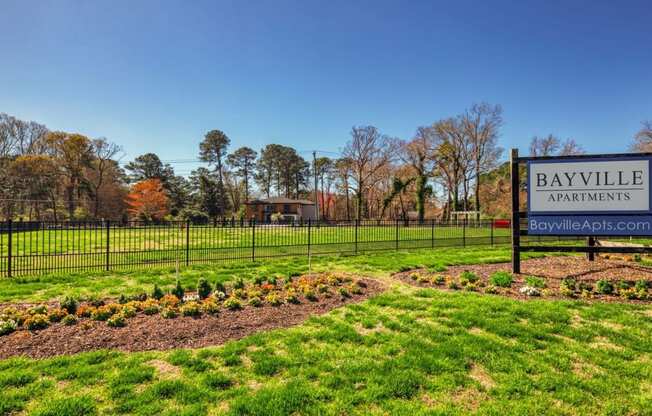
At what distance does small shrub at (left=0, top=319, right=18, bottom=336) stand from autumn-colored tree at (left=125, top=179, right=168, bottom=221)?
48020mm

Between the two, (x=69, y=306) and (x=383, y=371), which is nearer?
(x=383, y=371)

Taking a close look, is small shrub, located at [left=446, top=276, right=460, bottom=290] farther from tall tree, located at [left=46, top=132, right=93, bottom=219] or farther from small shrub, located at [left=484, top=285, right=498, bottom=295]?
tall tree, located at [left=46, top=132, right=93, bottom=219]

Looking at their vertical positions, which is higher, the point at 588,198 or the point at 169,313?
the point at 588,198

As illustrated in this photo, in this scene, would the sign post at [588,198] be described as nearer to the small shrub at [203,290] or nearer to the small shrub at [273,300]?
the small shrub at [273,300]

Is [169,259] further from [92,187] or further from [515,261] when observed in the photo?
[92,187]

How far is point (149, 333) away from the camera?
4.43 meters

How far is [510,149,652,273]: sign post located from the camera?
791cm

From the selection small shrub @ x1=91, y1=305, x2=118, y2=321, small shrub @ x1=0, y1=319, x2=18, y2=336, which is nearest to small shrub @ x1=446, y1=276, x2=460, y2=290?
small shrub @ x1=91, y1=305, x2=118, y2=321

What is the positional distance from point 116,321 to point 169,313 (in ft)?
2.14

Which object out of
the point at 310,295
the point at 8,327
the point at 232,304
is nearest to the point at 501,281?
Answer: the point at 310,295

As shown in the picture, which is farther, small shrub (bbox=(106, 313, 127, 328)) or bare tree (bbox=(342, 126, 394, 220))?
bare tree (bbox=(342, 126, 394, 220))

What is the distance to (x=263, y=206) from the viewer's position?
56781mm

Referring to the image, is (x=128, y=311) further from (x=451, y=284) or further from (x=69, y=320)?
(x=451, y=284)

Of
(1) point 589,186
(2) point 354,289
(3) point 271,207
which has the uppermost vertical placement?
(1) point 589,186
